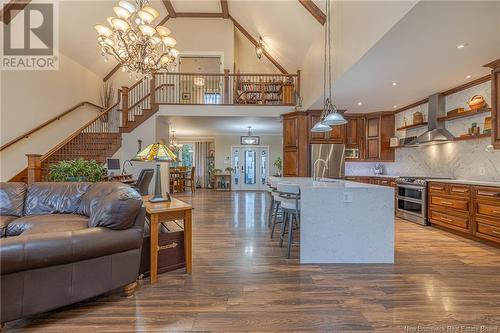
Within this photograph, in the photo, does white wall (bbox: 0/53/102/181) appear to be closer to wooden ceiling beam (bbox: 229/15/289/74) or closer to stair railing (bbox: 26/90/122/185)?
stair railing (bbox: 26/90/122/185)

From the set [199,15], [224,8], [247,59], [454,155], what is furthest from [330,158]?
[199,15]

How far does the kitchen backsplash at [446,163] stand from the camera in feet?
13.7

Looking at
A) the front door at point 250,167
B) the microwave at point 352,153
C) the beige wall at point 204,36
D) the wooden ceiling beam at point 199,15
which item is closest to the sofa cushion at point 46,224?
the microwave at point 352,153

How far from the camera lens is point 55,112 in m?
6.46

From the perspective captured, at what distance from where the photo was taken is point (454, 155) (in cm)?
483

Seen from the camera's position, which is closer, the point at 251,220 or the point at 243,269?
the point at 243,269

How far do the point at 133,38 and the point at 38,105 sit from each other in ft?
11.4

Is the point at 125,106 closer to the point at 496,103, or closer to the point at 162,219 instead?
the point at 162,219

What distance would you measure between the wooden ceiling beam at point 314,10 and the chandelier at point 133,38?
2619 millimetres

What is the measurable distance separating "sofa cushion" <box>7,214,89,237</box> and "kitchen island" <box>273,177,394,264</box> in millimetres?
2232

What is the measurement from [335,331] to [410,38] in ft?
9.48

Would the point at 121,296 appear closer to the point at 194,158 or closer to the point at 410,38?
the point at 410,38

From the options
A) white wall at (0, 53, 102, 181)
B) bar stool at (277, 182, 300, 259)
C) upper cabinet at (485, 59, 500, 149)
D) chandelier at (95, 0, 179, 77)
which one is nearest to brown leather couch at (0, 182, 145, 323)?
bar stool at (277, 182, 300, 259)

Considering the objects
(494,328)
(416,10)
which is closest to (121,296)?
(494,328)
